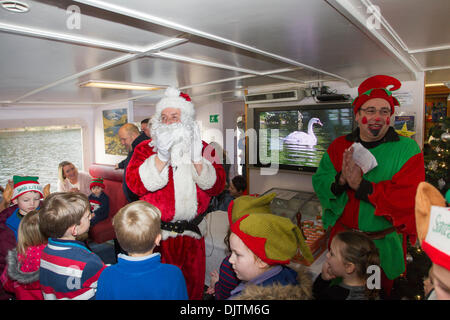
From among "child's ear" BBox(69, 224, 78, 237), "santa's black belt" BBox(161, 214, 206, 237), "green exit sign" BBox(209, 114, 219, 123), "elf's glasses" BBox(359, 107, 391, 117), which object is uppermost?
"green exit sign" BBox(209, 114, 219, 123)

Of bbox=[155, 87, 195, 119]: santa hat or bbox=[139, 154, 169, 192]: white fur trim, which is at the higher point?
bbox=[155, 87, 195, 119]: santa hat

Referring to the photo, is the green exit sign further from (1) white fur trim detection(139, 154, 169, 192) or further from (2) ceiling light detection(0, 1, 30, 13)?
(2) ceiling light detection(0, 1, 30, 13)

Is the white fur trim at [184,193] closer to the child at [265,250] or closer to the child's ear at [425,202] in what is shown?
the child at [265,250]

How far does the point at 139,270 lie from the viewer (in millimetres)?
1092

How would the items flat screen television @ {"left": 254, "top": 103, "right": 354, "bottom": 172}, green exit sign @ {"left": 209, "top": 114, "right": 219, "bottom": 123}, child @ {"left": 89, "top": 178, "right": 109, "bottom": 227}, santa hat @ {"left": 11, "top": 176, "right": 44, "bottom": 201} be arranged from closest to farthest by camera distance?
santa hat @ {"left": 11, "top": 176, "right": 44, "bottom": 201} → flat screen television @ {"left": 254, "top": 103, "right": 354, "bottom": 172} → child @ {"left": 89, "top": 178, "right": 109, "bottom": 227} → green exit sign @ {"left": 209, "top": 114, "right": 219, "bottom": 123}

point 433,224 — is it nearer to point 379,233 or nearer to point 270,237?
point 270,237

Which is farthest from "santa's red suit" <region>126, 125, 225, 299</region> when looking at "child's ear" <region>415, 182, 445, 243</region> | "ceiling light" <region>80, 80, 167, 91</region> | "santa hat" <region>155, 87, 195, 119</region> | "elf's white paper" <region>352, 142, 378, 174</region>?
"ceiling light" <region>80, 80, 167, 91</region>

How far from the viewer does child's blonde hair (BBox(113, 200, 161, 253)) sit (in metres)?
1.14

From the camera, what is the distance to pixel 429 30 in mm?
1573

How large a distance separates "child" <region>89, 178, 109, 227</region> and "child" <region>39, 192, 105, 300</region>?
8.72 ft

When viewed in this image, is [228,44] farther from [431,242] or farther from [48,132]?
[48,132]

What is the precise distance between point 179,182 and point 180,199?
10 cm
